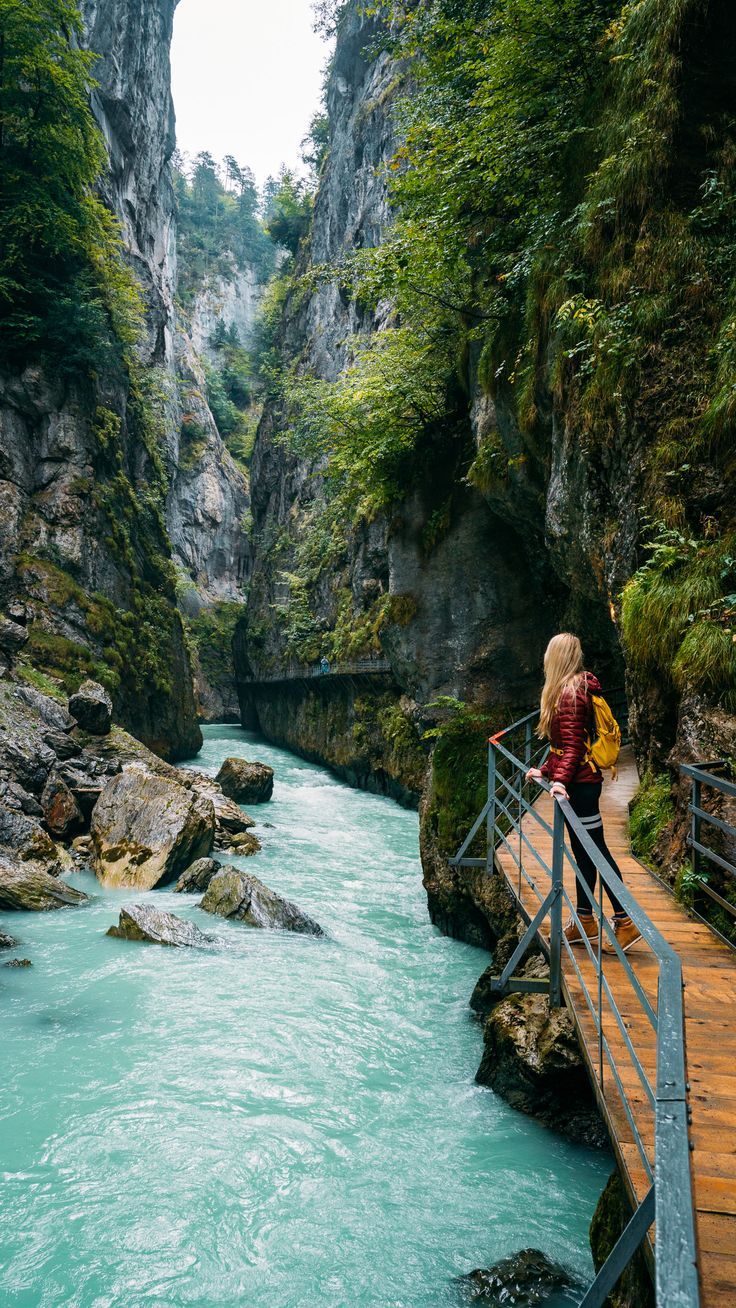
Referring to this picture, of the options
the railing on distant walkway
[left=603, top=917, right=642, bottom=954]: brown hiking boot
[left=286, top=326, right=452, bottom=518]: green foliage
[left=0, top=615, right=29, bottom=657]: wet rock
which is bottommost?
[left=603, top=917, right=642, bottom=954]: brown hiking boot

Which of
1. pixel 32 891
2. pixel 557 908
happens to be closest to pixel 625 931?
pixel 557 908

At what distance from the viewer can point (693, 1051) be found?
344 cm

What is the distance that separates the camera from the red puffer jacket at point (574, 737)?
4.45m

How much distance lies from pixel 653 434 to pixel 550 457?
2372mm

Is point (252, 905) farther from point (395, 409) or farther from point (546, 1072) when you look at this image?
point (395, 409)

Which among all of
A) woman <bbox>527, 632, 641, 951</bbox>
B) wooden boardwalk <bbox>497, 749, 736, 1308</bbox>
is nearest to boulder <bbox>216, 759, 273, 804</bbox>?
wooden boardwalk <bbox>497, 749, 736, 1308</bbox>

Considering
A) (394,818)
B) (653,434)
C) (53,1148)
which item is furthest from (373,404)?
(53,1148)

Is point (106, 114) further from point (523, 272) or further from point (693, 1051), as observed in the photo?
point (693, 1051)

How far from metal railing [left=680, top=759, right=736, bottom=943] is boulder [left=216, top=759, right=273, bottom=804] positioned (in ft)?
53.4

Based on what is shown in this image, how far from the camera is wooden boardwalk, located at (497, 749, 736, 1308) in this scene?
2.40 m

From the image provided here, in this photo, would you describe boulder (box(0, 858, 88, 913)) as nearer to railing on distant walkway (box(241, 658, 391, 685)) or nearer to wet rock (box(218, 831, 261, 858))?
wet rock (box(218, 831, 261, 858))

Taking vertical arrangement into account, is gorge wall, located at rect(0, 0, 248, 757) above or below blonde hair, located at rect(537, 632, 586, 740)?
above

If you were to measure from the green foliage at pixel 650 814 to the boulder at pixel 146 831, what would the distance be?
8.43 metres

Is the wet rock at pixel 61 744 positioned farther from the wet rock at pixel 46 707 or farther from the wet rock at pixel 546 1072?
the wet rock at pixel 546 1072
